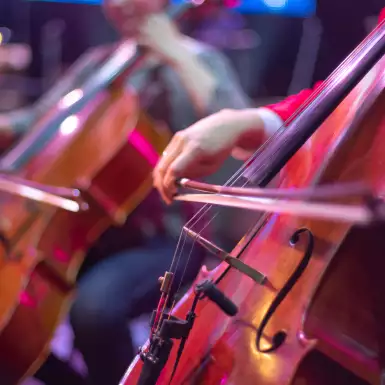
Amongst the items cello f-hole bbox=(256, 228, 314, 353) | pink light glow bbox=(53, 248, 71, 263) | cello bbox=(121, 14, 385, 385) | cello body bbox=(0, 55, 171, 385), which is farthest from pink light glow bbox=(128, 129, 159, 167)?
cello f-hole bbox=(256, 228, 314, 353)

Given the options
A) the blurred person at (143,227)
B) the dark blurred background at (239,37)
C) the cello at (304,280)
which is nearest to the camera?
the cello at (304,280)

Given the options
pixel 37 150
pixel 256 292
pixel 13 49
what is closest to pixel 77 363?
pixel 37 150

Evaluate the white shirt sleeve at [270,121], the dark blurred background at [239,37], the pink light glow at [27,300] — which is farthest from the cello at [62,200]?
the white shirt sleeve at [270,121]

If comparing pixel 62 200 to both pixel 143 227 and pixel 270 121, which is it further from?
pixel 270 121

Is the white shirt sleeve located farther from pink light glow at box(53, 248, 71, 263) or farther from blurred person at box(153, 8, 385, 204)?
pink light glow at box(53, 248, 71, 263)

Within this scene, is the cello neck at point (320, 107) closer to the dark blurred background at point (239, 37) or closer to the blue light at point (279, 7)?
the dark blurred background at point (239, 37)

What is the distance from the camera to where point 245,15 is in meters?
1.37

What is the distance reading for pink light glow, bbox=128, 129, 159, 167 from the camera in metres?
1.02

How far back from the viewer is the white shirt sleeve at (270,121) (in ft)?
2.30

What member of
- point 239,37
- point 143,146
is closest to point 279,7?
point 239,37

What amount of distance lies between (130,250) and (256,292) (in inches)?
20.3

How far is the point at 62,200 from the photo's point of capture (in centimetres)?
98

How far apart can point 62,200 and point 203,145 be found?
1.40 ft

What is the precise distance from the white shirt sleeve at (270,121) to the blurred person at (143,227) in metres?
0.28
